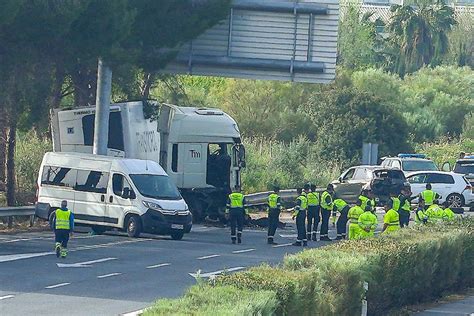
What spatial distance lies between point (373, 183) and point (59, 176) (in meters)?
13.6

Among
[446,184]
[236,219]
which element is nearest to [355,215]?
[236,219]

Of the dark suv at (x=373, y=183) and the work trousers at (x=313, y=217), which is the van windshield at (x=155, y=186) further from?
the dark suv at (x=373, y=183)

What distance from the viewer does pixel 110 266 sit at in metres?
24.2

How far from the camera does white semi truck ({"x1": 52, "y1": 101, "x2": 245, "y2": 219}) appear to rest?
34.9 m

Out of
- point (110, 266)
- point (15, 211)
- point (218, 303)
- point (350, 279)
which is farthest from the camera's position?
point (15, 211)

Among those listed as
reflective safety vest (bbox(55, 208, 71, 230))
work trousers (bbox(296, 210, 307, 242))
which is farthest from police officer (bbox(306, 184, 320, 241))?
reflective safety vest (bbox(55, 208, 71, 230))

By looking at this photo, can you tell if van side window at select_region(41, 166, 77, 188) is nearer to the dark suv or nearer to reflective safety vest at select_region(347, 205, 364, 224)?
reflective safety vest at select_region(347, 205, 364, 224)

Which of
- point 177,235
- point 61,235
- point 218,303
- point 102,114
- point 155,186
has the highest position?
point 102,114

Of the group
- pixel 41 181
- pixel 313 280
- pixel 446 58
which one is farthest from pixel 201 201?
pixel 446 58

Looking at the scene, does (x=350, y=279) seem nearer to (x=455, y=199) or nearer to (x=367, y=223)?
(x=367, y=223)

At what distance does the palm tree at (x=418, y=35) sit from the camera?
88.4 meters

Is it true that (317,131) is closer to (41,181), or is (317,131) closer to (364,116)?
(364,116)

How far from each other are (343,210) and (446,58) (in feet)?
219

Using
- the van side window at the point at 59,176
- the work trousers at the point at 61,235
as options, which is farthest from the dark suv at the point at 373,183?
the work trousers at the point at 61,235
